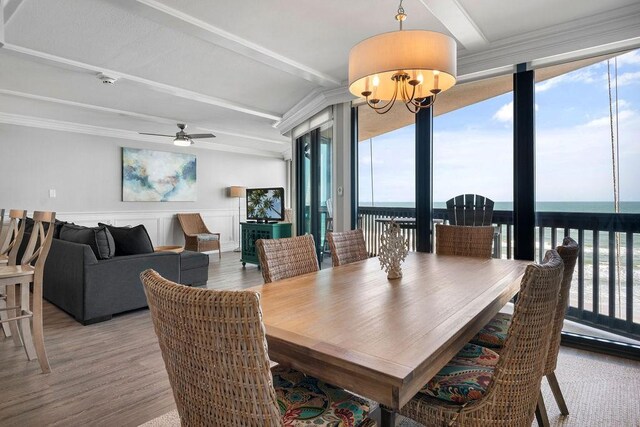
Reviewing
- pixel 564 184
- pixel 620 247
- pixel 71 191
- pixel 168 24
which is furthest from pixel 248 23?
pixel 71 191

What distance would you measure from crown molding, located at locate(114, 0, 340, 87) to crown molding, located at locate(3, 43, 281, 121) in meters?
1.36

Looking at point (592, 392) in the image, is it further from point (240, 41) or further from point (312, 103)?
point (312, 103)

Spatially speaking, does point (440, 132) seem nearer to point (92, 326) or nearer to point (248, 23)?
point (248, 23)

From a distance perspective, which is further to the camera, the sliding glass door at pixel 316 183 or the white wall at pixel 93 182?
the white wall at pixel 93 182

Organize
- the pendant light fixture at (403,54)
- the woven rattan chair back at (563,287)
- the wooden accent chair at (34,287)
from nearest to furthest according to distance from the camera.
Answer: the woven rattan chair back at (563,287) → the pendant light fixture at (403,54) → the wooden accent chair at (34,287)

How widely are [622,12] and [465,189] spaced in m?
1.70

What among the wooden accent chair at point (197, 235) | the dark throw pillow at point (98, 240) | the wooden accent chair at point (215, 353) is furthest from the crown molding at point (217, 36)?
the wooden accent chair at point (197, 235)

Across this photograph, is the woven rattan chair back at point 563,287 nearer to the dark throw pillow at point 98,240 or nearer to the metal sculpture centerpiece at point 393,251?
the metal sculpture centerpiece at point 393,251

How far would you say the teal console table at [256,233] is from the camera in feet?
19.8

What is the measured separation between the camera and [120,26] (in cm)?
280

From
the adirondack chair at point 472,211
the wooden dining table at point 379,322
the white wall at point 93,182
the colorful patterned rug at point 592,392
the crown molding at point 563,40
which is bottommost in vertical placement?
the colorful patterned rug at point 592,392

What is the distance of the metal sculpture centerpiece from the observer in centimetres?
189

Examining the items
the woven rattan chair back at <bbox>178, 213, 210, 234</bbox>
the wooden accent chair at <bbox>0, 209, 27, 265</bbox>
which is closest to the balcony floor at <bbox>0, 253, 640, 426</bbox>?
the wooden accent chair at <bbox>0, 209, 27, 265</bbox>

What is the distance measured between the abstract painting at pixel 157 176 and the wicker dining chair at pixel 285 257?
18.6 ft
